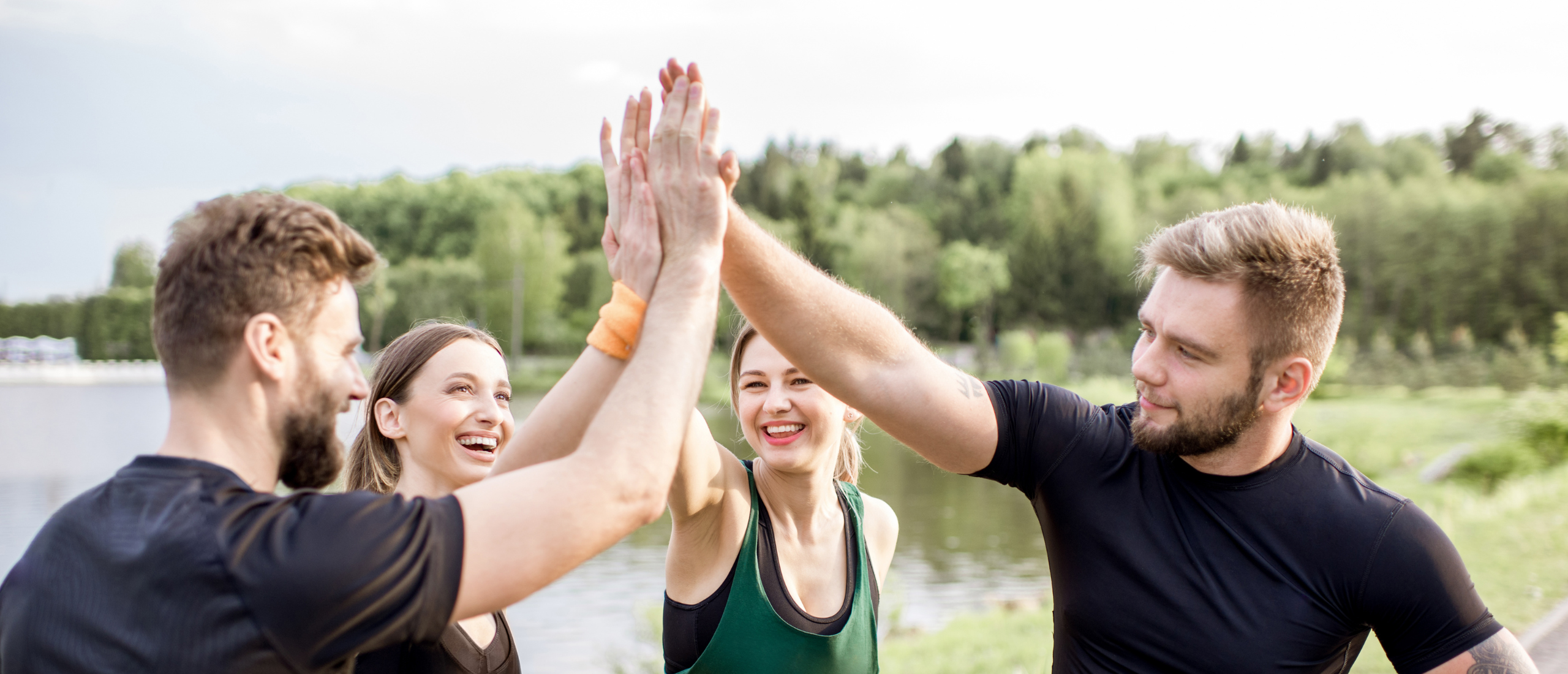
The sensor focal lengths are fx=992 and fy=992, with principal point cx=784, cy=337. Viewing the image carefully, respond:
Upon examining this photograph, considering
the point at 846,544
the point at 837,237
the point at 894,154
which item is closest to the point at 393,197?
the point at 837,237

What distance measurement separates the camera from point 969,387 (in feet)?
7.72

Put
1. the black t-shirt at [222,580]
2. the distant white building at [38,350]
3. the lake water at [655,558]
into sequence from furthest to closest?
the distant white building at [38,350], the lake water at [655,558], the black t-shirt at [222,580]

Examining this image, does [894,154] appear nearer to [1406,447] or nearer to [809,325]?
[1406,447]

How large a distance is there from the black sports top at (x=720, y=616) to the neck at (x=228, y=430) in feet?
4.14

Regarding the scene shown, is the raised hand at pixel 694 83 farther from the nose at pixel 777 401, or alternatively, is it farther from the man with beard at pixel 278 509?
the nose at pixel 777 401

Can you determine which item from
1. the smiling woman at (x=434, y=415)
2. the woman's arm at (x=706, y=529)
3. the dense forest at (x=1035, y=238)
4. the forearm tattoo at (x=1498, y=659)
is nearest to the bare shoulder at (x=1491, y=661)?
the forearm tattoo at (x=1498, y=659)

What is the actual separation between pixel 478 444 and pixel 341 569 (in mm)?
1515

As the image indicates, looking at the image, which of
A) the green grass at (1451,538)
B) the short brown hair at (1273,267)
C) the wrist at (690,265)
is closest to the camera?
the wrist at (690,265)

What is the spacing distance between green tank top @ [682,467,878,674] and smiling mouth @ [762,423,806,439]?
32cm

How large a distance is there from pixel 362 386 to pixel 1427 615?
2.21 metres

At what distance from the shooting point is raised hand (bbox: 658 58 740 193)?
6.73ft

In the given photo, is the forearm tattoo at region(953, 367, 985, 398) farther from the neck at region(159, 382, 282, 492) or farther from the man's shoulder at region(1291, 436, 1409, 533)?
the neck at region(159, 382, 282, 492)

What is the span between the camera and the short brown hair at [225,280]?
5.19ft

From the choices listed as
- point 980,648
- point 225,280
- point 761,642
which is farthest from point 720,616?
point 980,648
